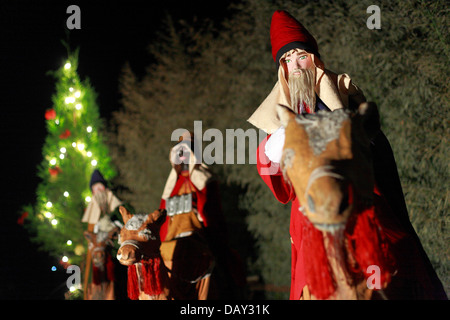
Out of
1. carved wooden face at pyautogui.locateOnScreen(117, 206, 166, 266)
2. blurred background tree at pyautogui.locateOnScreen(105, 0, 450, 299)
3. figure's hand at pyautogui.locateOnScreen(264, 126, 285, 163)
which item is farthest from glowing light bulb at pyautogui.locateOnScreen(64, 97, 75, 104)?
figure's hand at pyautogui.locateOnScreen(264, 126, 285, 163)

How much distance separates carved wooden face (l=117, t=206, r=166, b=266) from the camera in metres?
2.65

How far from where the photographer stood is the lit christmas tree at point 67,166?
7859mm

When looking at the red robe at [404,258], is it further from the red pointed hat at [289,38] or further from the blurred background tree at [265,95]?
the blurred background tree at [265,95]

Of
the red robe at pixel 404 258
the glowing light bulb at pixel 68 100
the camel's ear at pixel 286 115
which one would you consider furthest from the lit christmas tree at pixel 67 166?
the camel's ear at pixel 286 115

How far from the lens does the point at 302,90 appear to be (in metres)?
2.14

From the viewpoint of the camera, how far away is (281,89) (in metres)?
2.27

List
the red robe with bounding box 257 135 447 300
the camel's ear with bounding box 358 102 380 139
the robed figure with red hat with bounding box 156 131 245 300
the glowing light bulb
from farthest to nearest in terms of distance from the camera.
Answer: the glowing light bulb → the robed figure with red hat with bounding box 156 131 245 300 → the red robe with bounding box 257 135 447 300 → the camel's ear with bounding box 358 102 380 139

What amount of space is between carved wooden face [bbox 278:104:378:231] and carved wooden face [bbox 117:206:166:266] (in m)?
1.60

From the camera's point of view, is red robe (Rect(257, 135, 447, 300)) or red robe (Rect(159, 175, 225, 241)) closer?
red robe (Rect(257, 135, 447, 300))

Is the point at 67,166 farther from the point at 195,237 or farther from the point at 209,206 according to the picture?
the point at 195,237

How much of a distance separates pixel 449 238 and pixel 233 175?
342 centimetres

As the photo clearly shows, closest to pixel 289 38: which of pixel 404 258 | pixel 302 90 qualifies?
pixel 302 90

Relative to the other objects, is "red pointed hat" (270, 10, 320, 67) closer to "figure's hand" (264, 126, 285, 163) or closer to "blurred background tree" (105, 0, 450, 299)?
"figure's hand" (264, 126, 285, 163)
